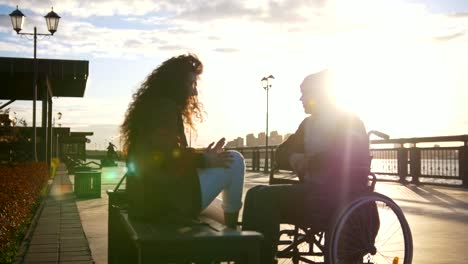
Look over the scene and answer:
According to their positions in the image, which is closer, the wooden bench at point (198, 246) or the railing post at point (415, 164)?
the wooden bench at point (198, 246)

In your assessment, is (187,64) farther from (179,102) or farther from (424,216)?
(424,216)

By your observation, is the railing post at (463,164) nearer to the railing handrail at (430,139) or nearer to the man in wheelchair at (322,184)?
the railing handrail at (430,139)

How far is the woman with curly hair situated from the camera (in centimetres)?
404

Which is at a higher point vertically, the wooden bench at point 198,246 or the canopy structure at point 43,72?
the canopy structure at point 43,72

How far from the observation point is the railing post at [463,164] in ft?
63.8

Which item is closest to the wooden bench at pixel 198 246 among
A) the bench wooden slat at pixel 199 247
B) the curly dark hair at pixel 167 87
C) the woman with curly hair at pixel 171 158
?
the bench wooden slat at pixel 199 247

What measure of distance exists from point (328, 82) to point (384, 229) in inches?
189

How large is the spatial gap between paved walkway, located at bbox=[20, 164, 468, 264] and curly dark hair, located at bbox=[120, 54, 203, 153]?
287cm

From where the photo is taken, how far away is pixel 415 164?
72.1 feet

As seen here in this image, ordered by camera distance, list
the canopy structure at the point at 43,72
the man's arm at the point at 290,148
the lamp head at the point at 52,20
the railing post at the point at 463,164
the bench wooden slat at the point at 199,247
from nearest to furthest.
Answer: the bench wooden slat at the point at 199,247 → the man's arm at the point at 290,148 → the railing post at the point at 463,164 → the canopy structure at the point at 43,72 → the lamp head at the point at 52,20

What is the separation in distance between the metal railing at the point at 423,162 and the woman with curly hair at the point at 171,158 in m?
15.1

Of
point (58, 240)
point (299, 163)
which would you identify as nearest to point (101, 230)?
point (58, 240)

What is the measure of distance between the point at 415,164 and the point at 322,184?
58.4 ft

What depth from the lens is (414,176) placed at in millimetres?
21859
